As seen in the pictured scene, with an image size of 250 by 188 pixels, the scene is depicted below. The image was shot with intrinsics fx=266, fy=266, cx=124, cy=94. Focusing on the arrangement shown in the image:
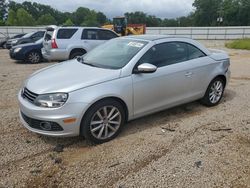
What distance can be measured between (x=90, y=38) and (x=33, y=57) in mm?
2864

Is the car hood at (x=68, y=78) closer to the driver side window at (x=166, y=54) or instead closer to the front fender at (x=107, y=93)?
the front fender at (x=107, y=93)

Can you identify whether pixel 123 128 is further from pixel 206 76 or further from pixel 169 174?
pixel 206 76

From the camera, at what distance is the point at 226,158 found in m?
3.44

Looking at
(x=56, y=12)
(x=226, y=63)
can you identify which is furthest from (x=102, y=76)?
(x=56, y=12)

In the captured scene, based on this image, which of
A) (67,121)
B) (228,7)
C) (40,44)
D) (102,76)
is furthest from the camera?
(228,7)

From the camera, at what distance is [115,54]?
14.5ft

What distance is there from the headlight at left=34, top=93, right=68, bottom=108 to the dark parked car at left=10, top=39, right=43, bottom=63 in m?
8.82

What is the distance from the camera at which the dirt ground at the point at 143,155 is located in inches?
118

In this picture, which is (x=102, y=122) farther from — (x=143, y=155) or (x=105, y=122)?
(x=143, y=155)

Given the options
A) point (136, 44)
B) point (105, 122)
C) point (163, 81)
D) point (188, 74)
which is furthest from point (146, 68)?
point (188, 74)

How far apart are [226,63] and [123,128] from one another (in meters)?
2.68

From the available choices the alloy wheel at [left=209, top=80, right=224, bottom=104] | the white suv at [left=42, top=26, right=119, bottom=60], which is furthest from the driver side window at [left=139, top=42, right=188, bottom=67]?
the white suv at [left=42, top=26, right=119, bottom=60]

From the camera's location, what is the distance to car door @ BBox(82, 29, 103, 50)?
10562 millimetres

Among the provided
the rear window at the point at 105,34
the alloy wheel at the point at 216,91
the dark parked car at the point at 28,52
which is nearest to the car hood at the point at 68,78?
the alloy wheel at the point at 216,91
